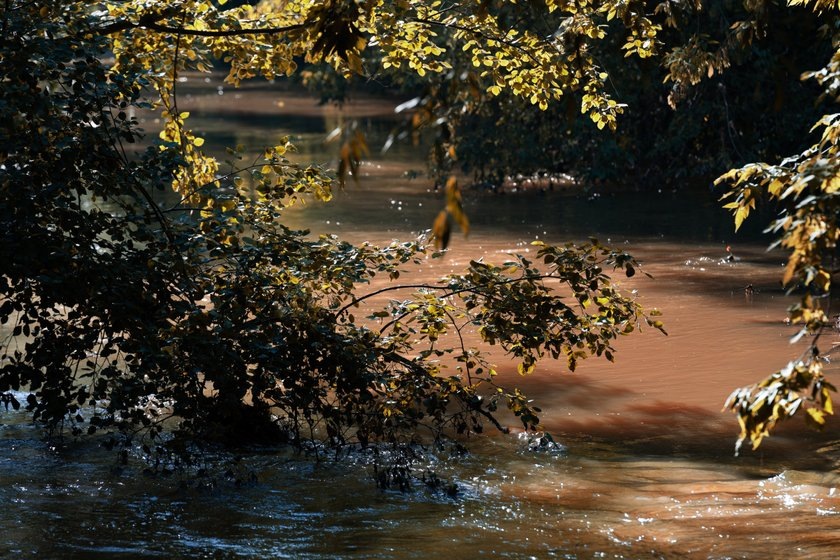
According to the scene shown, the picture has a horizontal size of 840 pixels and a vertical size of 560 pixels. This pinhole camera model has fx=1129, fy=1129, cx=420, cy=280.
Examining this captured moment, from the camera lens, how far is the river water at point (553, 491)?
6910 millimetres

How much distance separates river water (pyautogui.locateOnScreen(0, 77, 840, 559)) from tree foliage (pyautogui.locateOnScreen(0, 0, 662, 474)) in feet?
1.64

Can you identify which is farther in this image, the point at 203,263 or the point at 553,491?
the point at 553,491

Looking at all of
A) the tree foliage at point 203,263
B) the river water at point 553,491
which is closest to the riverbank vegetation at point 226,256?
the tree foliage at point 203,263

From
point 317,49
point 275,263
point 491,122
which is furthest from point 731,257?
point 317,49

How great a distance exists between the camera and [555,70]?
27.9 ft

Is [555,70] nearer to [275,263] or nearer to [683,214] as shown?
[275,263]

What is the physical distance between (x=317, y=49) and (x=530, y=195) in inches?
739

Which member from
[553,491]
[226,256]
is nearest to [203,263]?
[226,256]

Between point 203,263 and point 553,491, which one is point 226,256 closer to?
point 203,263

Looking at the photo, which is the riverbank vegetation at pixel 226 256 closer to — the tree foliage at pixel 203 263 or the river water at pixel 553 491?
the tree foliage at pixel 203 263

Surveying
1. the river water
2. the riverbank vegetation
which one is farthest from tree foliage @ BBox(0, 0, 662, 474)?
the river water

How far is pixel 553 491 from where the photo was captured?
320 inches

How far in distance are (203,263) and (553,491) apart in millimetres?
2962

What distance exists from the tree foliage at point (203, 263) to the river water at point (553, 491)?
0.50 m
